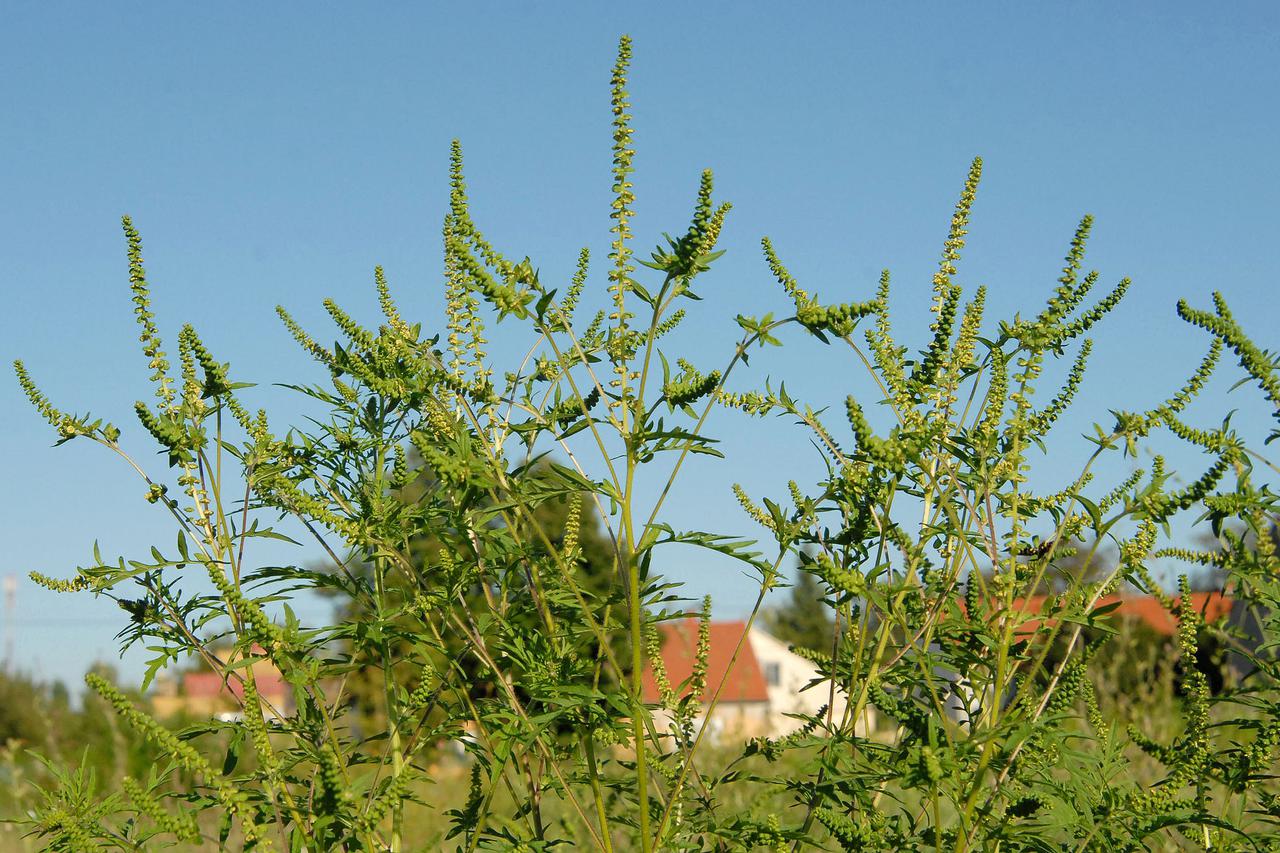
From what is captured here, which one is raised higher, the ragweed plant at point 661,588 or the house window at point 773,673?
the house window at point 773,673

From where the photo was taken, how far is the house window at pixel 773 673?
234 feet

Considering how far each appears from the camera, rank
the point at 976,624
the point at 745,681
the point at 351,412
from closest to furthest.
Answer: the point at 976,624
the point at 351,412
the point at 745,681

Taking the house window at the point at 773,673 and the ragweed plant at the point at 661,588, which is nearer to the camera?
the ragweed plant at the point at 661,588

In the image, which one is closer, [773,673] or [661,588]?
[661,588]

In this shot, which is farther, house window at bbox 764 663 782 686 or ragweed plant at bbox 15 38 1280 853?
house window at bbox 764 663 782 686

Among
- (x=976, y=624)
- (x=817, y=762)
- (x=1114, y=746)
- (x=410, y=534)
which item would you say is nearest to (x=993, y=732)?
(x=976, y=624)

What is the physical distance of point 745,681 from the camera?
8.97 m

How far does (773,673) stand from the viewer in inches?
2891

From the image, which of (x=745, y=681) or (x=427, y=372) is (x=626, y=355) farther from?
(x=745, y=681)

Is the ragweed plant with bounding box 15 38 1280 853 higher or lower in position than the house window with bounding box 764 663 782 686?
lower

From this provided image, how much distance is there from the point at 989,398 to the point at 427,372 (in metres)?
1.70

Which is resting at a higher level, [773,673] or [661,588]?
[773,673]

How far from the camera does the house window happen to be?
7118cm

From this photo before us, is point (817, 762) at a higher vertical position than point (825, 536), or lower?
lower
